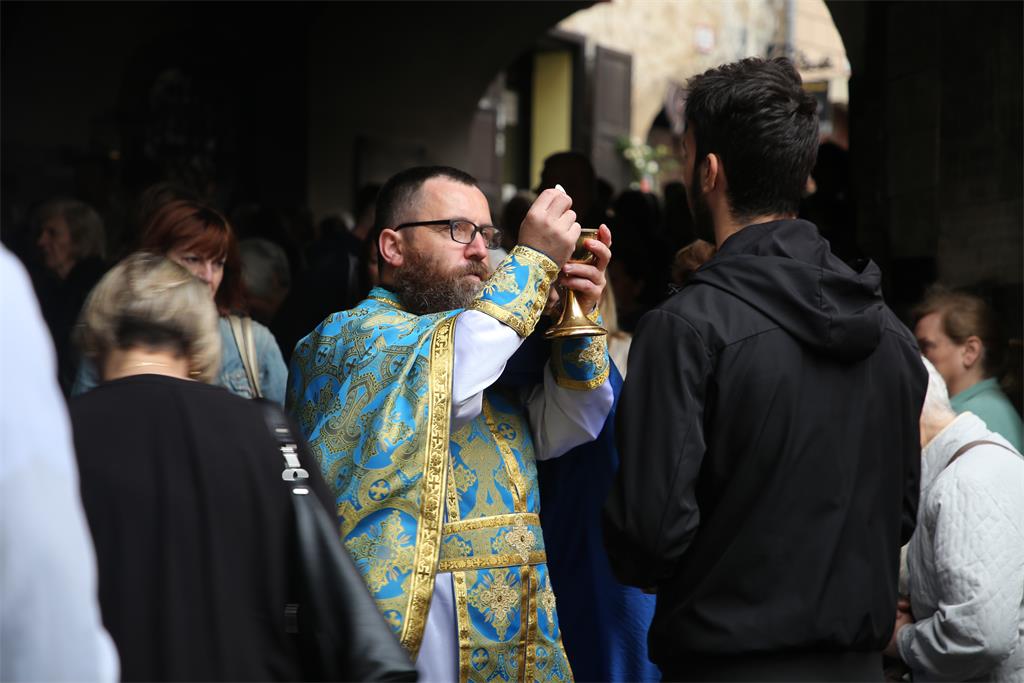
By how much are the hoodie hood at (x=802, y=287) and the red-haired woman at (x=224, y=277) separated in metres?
2.37

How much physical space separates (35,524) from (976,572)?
2.47m

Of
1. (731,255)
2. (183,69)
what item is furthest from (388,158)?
(731,255)

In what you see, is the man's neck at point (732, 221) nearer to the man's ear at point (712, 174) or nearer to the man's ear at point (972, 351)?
the man's ear at point (712, 174)

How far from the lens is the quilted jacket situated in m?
3.36

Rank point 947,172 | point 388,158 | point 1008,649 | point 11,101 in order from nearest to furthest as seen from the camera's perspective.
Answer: point 1008,649
point 947,172
point 11,101
point 388,158

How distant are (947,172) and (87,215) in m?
3.92

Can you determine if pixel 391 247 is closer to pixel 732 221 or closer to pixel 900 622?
pixel 732 221

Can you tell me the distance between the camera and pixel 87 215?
609cm

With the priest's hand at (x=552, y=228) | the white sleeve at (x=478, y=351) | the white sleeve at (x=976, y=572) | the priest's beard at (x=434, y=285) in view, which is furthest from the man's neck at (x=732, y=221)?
the white sleeve at (x=976, y=572)

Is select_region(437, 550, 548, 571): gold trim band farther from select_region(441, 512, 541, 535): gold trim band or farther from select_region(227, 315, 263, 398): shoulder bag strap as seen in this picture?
select_region(227, 315, 263, 398): shoulder bag strap

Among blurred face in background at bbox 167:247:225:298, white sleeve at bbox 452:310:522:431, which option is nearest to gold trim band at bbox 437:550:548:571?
white sleeve at bbox 452:310:522:431

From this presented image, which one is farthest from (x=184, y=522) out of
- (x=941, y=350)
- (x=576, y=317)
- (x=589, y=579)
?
(x=941, y=350)

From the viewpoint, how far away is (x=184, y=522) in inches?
91.1

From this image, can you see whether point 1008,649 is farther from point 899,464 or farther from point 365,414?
point 365,414
